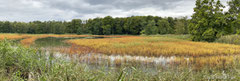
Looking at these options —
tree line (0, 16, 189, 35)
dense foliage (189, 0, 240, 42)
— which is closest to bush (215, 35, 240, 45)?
dense foliage (189, 0, 240, 42)

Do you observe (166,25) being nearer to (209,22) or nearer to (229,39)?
(209,22)

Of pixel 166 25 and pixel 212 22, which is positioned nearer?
pixel 212 22

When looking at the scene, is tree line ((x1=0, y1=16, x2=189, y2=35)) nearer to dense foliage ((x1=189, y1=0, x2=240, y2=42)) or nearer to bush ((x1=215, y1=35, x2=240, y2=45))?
dense foliage ((x1=189, y1=0, x2=240, y2=42))

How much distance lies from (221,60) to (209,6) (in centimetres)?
2093

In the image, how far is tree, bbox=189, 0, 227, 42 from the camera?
2491cm

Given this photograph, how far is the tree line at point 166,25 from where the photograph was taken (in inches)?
1009

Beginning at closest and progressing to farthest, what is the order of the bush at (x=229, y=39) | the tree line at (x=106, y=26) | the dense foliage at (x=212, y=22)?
the bush at (x=229, y=39)
the dense foliage at (x=212, y=22)
the tree line at (x=106, y=26)

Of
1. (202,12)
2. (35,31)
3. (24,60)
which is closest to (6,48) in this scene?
(24,60)

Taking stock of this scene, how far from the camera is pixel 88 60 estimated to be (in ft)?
35.8

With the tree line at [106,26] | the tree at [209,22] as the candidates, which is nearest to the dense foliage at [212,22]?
→ the tree at [209,22]

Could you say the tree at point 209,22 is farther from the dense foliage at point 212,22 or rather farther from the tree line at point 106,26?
the tree line at point 106,26

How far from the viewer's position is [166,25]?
63.6m

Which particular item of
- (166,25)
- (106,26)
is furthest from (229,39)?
(106,26)

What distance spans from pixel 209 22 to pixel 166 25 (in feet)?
123
